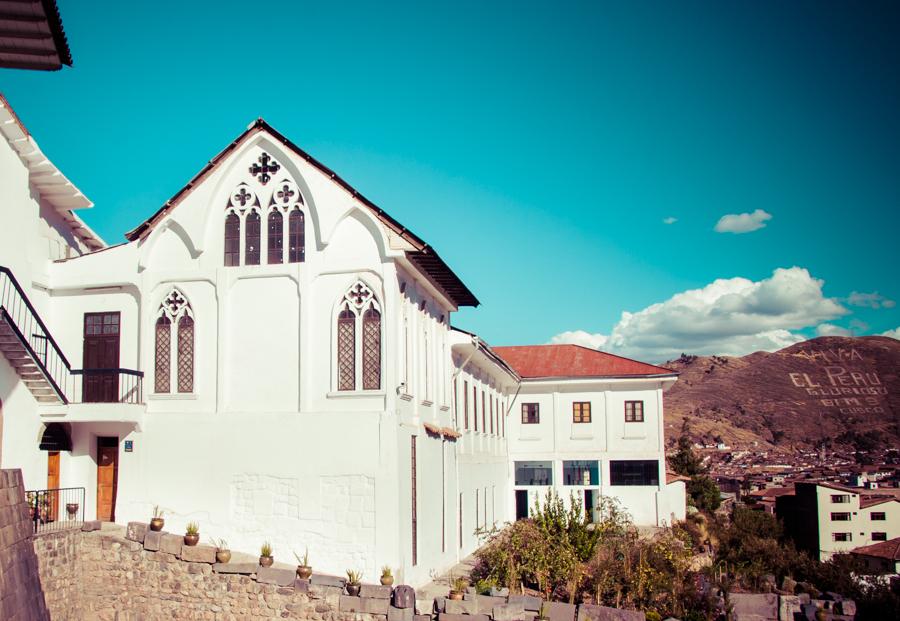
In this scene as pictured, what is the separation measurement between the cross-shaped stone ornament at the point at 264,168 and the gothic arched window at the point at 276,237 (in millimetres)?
870

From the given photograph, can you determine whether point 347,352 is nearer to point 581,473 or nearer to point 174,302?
point 174,302

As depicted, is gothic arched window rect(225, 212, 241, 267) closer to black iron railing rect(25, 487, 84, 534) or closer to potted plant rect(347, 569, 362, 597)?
black iron railing rect(25, 487, 84, 534)

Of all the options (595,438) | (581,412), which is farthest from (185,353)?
(595,438)

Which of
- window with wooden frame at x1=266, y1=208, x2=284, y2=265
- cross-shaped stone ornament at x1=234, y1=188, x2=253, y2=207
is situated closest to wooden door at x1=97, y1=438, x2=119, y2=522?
window with wooden frame at x1=266, y1=208, x2=284, y2=265

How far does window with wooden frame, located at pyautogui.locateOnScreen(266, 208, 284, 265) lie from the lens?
2052cm

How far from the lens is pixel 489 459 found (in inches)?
1288

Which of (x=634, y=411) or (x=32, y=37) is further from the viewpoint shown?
(x=634, y=411)

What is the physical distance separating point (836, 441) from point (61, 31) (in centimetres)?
12327

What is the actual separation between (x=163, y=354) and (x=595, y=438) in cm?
2204

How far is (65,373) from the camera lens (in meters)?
21.0

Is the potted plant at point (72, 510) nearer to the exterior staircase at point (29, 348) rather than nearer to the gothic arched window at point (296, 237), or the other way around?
the exterior staircase at point (29, 348)

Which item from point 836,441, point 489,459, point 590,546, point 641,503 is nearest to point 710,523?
point 641,503

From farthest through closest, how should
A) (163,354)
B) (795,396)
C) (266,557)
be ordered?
(795,396)
(163,354)
(266,557)

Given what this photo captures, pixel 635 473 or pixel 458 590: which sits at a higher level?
pixel 635 473
